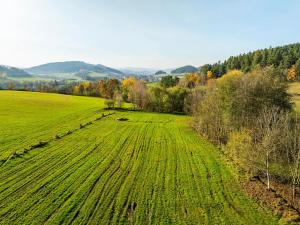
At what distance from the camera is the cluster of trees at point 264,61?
120 metres

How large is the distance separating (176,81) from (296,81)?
5633 cm

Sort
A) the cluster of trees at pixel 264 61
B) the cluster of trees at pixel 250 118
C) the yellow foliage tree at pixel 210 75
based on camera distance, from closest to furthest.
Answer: the cluster of trees at pixel 250 118, the cluster of trees at pixel 264 61, the yellow foliage tree at pixel 210 75

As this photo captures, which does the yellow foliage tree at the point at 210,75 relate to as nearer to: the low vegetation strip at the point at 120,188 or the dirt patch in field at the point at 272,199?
the low vegetation strip at the point at 120,188

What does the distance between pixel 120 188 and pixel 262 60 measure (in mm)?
129497

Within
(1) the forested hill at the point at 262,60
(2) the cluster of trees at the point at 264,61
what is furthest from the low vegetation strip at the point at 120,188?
(1) the forested hill at the point at 262,60

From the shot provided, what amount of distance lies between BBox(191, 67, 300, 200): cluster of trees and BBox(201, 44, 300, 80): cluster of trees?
77.8m

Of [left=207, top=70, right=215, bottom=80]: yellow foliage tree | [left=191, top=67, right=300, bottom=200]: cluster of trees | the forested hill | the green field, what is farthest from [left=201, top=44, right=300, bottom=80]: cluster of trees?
the green field

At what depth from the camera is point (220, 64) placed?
6078 inches

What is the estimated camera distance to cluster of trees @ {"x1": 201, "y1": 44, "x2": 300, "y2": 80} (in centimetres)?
11994

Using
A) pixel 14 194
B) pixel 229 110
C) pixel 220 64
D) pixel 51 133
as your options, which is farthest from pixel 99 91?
pixel 14 194

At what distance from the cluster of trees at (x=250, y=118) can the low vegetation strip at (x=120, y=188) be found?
3.68 meters

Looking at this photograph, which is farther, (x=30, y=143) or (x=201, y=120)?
(x=201, y=120)

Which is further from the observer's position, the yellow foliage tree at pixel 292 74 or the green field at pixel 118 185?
the yellow foliage tree at pixel 292 74

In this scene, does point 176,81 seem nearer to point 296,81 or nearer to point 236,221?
point 296,81
